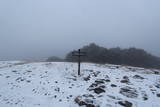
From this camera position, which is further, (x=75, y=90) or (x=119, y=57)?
(x=119, y=57)

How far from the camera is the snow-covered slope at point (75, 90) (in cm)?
788

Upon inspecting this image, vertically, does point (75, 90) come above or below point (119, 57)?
below

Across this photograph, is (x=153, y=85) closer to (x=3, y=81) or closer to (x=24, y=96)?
(x=24, y=96)

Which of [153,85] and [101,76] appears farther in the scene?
[101,76]

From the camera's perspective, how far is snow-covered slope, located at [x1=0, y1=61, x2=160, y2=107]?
7.88 meters

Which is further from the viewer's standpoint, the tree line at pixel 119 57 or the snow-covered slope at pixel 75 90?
→ the tree line at pixel 119 57

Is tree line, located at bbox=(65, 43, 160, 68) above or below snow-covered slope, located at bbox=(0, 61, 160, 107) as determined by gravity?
above

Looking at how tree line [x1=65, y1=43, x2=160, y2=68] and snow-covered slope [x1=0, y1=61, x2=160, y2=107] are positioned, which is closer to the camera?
snow-covered slope [x1=0, y1=61, x2=160, y2=107]

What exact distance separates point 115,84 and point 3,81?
934cm

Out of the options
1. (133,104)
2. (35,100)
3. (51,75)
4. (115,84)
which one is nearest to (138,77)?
(115,84)

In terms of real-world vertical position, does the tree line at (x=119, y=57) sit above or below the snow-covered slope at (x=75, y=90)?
above

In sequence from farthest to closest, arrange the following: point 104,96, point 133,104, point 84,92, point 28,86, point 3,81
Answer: point 3,81
point 28,86
point 84,92
point 104,96
point 133,104

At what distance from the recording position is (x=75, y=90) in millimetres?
9430

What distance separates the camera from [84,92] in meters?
9.09
